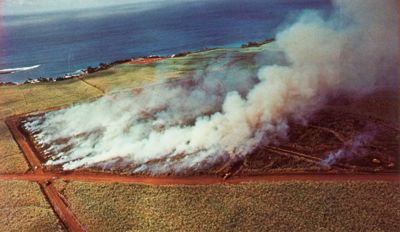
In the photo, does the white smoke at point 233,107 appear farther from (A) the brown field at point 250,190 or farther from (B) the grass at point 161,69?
(B) the grass at point 161,69

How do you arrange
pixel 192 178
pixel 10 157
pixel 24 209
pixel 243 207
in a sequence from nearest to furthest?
pixel 243 207, pixel 24 209, pixel 192 178, pixel 10 157

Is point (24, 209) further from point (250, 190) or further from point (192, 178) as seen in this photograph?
point (250, 190)

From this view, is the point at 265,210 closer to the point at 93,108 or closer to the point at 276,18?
the point at 93,108

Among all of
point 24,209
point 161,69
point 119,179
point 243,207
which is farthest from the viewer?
point 161,69

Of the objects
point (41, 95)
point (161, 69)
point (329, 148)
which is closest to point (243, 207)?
point (329, 148)

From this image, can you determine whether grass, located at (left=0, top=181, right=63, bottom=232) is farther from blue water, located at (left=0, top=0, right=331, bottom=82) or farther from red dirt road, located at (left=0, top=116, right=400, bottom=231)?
blue water, located at (left=0, top=0, right=331, bottom=82)

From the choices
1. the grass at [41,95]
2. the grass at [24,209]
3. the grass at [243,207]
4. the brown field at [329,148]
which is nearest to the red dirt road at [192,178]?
the brown field at [329,148]
